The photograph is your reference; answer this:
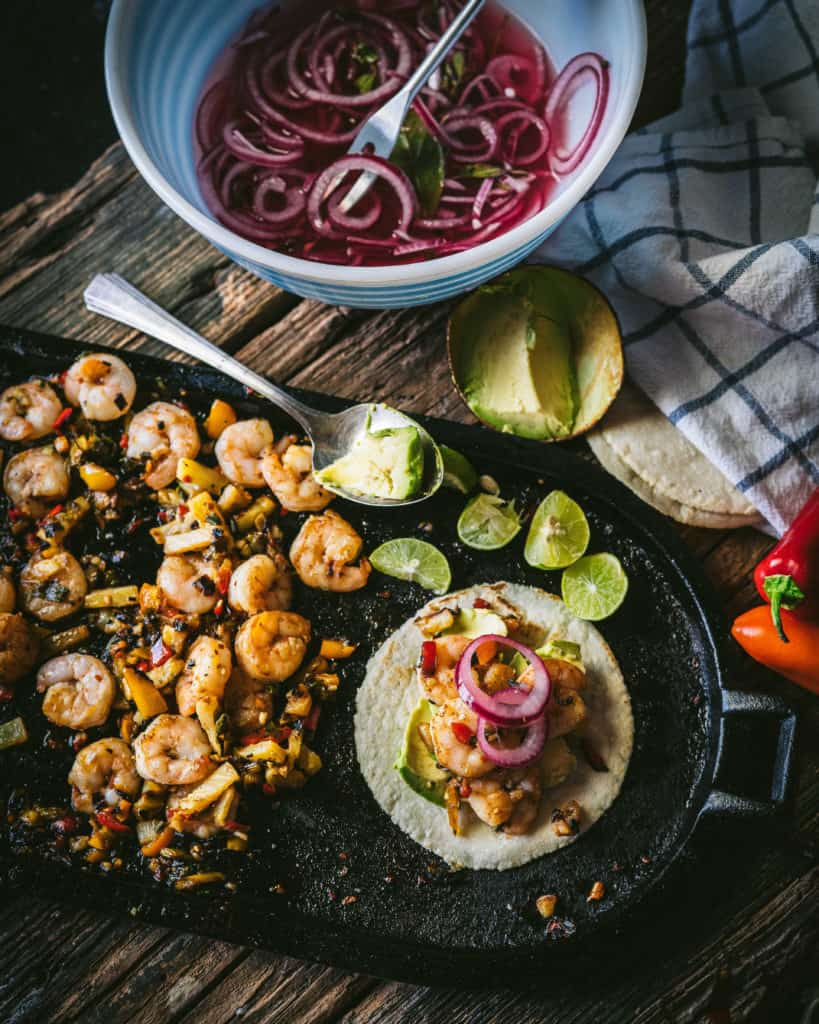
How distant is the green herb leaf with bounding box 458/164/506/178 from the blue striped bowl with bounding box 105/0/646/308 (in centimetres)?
19

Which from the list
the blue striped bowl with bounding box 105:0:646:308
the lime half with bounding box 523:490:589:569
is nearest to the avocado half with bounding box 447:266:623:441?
the lime half with bounding box 523:490:589:569

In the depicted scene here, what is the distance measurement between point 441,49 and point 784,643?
1930 millimetres

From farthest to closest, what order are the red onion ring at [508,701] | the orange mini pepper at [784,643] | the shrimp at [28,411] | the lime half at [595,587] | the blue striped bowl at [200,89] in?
the shrimp at [28,411], the lime half at [595,587], the orange mini pepper at [784,643], the red onion ring at [508,701], the blue striped bowl at [200,89]

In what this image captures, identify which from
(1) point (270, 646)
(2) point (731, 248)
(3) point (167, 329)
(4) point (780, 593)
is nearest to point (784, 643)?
(4) point (780, 593)

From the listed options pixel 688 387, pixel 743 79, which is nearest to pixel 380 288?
pixel 688 387

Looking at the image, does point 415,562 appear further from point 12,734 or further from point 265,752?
point 12,734

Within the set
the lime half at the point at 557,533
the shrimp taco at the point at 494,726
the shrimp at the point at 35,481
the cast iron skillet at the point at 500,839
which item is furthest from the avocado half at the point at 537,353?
the shrimp at the point at 35,481

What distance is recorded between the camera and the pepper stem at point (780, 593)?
8.77 ft

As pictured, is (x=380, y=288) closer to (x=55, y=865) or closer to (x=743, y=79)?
(x=743, y=79)

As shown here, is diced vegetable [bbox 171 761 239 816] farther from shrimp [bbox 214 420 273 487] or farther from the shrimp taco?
shrimp [bbox 214 420 273 487]

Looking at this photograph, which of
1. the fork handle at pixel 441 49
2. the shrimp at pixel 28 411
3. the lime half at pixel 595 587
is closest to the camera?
the fork handle at pixel 441 49

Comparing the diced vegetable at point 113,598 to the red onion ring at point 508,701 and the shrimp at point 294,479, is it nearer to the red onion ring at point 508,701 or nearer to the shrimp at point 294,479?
the shrimp at point 294,479

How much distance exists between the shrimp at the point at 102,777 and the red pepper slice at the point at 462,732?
96 cm

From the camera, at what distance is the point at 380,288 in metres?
2.45
